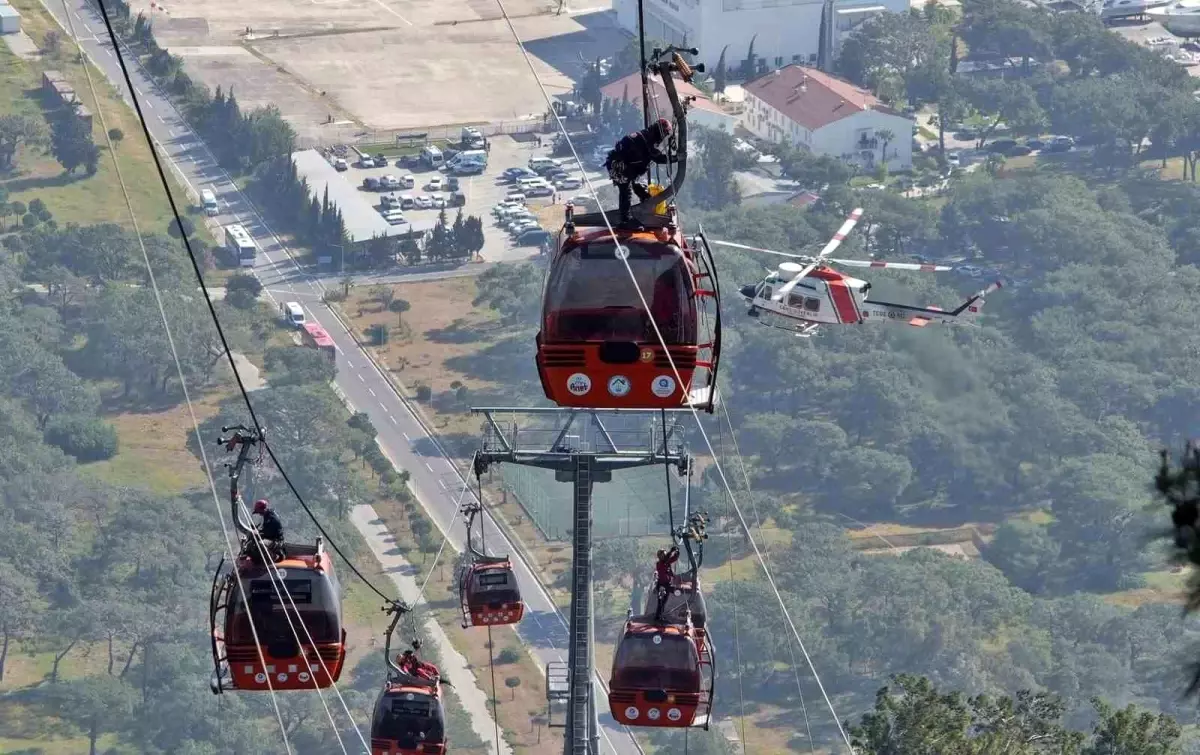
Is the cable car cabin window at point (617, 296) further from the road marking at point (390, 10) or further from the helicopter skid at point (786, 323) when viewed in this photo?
the road marking at point (390, 10)

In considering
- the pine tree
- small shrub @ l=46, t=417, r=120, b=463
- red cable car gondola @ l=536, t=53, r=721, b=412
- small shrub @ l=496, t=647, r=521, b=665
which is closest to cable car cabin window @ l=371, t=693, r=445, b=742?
red cable car gondola @ l=536, t=53, r=721, b=412

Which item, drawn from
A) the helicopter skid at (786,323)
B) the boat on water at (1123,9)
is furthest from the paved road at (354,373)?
the boat on water at (1123,9)

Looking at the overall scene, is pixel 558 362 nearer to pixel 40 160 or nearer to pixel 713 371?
pixel 713 371

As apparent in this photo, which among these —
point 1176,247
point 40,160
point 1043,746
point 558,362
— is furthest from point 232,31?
point 558,362

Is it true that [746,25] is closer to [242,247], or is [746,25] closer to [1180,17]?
[1180,17]

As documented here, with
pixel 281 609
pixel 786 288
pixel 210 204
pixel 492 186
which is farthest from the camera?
pixel 492 186

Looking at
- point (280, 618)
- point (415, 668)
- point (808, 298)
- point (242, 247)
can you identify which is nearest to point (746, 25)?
point (242, 247)
